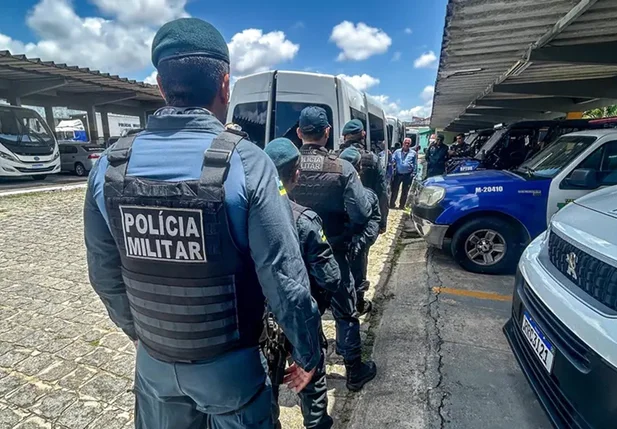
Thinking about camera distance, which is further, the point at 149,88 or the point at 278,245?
the point at 149,88

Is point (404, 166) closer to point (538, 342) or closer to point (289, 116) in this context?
point (289, 116)

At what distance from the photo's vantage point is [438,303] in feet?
11.7

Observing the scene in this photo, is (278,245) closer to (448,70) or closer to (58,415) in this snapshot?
A: (58,415)

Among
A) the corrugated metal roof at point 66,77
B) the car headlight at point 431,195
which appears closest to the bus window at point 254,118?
the car headlight at point 431,195

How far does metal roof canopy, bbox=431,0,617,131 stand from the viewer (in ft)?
12.2

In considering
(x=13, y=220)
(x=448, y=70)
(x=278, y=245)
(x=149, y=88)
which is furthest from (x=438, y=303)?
(x=149, y=88)

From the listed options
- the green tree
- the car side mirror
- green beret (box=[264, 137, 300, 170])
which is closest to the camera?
green beret (box=[264, 137, 300, 170])

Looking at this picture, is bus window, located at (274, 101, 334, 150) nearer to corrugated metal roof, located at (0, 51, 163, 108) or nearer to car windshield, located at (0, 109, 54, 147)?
corrugated metal roof, located at (0, 51, 163, 108)

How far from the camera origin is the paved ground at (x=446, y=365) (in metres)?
2.12

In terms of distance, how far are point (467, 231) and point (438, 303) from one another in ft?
3.83

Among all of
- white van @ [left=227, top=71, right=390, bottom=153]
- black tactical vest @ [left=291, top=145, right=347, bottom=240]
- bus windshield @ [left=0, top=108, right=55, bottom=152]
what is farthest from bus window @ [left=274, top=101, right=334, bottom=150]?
bus windshield @ [left=0, top=108, right=55, bottom=152]

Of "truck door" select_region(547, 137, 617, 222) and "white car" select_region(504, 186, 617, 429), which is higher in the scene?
"truck door" select_region(547, 137, 617, 222)

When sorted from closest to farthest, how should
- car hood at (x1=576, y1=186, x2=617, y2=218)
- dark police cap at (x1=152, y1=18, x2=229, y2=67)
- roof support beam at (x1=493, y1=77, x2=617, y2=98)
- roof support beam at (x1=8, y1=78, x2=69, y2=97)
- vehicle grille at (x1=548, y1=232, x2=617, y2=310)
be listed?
dark police cap at (x1=152, y1=18, x2=229, y2=67)
vehicle grille at (x1=548, y1=232, x2=617, y2=310)
car hood at (x1=576, y1=186, x2=617, y2=218)
roof support beam at (x1=493, y1=77, x2=617, y2=98)
roof support beam at (x1=8, y1=78, x2=69, y2=97)

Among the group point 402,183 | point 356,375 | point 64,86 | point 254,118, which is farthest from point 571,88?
point 64,86
